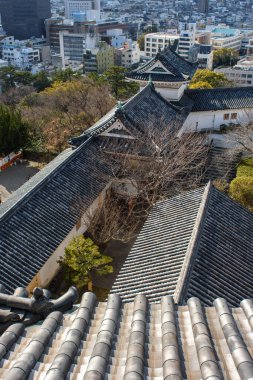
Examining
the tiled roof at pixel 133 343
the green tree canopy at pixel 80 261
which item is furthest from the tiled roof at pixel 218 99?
the tiled roof at pixel 133 343

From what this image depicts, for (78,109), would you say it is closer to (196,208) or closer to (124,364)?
(196,208)

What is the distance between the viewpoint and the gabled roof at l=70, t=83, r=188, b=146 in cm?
2209

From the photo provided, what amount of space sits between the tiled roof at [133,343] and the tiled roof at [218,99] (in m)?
26.2

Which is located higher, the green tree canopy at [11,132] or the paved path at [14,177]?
the green tree canopy at [11,132]

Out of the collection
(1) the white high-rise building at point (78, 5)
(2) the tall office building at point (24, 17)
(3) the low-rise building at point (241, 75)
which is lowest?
(3) the low-rise building at point (241, 75)

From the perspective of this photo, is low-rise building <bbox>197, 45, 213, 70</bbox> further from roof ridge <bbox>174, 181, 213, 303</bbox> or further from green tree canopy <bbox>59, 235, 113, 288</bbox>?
roof ridge <bbox>174, 181, 213, 303</bbox>

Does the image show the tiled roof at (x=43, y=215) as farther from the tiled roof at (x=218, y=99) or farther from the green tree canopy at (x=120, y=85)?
the green tree canopy at (x=120, y=85)

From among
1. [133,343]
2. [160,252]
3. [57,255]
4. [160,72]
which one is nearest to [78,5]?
[160,72]

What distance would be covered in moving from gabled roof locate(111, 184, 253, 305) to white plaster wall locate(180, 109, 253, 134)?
59.5 ft

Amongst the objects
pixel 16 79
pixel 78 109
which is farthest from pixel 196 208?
pixel 16 79

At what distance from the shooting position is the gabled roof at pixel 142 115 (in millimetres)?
22094

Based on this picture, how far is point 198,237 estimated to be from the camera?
11.7m

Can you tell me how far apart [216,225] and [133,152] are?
380 inches

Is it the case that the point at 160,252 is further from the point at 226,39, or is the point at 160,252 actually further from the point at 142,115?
the point at 226,39
